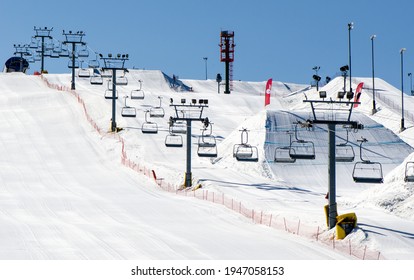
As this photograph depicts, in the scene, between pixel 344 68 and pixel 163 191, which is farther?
pixel 344 68

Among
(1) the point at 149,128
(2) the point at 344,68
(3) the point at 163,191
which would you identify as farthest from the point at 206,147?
(2) the point at 344,68

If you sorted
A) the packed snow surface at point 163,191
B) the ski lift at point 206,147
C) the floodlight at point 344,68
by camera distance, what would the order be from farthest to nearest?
the floodlight at point 344,68
the ski lift at point 206,147
the packed snow surface at point 163,191

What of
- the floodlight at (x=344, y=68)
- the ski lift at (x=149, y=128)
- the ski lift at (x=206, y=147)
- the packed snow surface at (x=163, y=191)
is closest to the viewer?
the packed snow surface at (x=163, y=191)

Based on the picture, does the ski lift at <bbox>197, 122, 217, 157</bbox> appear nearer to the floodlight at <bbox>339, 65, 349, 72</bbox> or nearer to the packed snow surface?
the packed snow surface

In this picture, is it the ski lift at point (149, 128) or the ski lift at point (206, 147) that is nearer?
the ski lift at point (206, 147)

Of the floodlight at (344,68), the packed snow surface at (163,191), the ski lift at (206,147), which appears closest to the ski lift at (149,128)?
the packed snow surface at (163,191)

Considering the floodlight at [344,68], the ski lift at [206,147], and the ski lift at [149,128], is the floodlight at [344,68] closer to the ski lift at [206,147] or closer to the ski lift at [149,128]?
the ski lift at [206,147]

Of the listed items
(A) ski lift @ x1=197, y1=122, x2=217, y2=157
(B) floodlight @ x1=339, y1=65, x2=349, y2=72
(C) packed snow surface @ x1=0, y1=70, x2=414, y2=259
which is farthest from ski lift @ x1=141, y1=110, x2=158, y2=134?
(B) floodlight @ x1=339, y1=65, x2=349, y2=72

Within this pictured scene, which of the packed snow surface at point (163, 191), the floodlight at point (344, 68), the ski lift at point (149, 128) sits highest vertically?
the floodlight at point (344, 68)

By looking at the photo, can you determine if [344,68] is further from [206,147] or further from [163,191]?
[163,191]

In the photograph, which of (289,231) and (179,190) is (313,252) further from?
(179,190)

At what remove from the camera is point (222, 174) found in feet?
161

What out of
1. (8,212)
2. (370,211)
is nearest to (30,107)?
Answer: (8,212)
